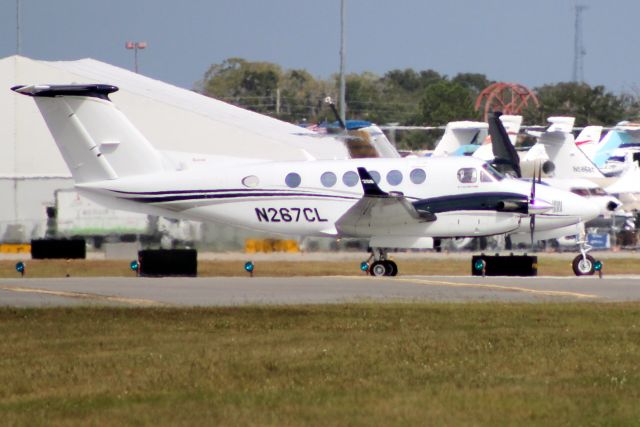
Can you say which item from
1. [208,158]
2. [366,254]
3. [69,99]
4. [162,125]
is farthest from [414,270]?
[162,125]

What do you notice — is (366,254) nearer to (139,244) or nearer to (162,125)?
(139,244)

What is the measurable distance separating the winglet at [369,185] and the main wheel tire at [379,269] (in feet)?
6.99

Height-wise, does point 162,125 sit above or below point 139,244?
above

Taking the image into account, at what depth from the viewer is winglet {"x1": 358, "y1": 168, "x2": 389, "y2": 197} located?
29812mm

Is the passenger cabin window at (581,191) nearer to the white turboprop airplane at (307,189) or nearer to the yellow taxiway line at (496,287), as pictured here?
the white turboprop airplane at (307,189)

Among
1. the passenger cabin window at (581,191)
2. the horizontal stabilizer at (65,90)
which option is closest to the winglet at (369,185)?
the horizontal stabilizer at (65,90)

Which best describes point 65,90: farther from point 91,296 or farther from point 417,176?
point 91,296

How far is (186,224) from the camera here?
38.0 m

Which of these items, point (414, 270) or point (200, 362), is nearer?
point (200, 362)

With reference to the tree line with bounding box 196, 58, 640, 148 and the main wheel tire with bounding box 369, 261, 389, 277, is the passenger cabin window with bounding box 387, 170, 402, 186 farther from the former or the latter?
the tree line with bounding box 196, 58, 640, 148

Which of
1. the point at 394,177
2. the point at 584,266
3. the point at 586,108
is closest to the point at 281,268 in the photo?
the point at 394,177

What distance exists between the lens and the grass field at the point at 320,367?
36.3ft

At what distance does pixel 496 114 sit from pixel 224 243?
51.6 ft

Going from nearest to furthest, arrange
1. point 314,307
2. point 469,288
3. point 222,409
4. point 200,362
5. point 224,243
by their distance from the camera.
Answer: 1. point 222,409
2. point 200,362
3. point 314,307
4. point 469,288
5. point 224,243
